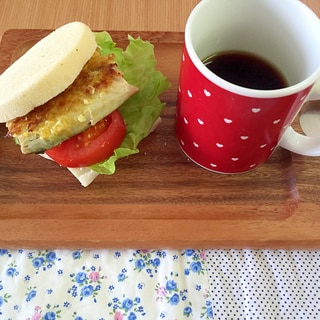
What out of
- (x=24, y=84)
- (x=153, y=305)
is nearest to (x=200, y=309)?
(x=153, y=305)

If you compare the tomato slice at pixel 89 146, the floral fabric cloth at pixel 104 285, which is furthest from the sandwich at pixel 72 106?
the floral fabric cloth at pixel 104 285

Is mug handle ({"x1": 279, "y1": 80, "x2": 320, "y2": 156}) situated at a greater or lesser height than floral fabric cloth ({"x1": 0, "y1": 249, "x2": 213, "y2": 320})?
greater

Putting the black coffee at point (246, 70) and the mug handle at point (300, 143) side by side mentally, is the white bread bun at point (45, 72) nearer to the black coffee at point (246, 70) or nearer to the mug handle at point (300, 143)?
the black coffee at point (246, 70)

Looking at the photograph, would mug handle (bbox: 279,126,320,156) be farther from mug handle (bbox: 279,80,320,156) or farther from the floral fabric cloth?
the floral fabric cloth

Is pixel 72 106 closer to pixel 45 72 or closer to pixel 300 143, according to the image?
pixel 45 72

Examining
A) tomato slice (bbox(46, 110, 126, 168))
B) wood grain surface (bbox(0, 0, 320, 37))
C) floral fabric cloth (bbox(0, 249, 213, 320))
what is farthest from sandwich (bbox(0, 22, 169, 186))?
wood grain surface (bbox(0, 0, 320, 37))

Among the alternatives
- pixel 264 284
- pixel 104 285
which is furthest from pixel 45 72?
pixel 264 284
